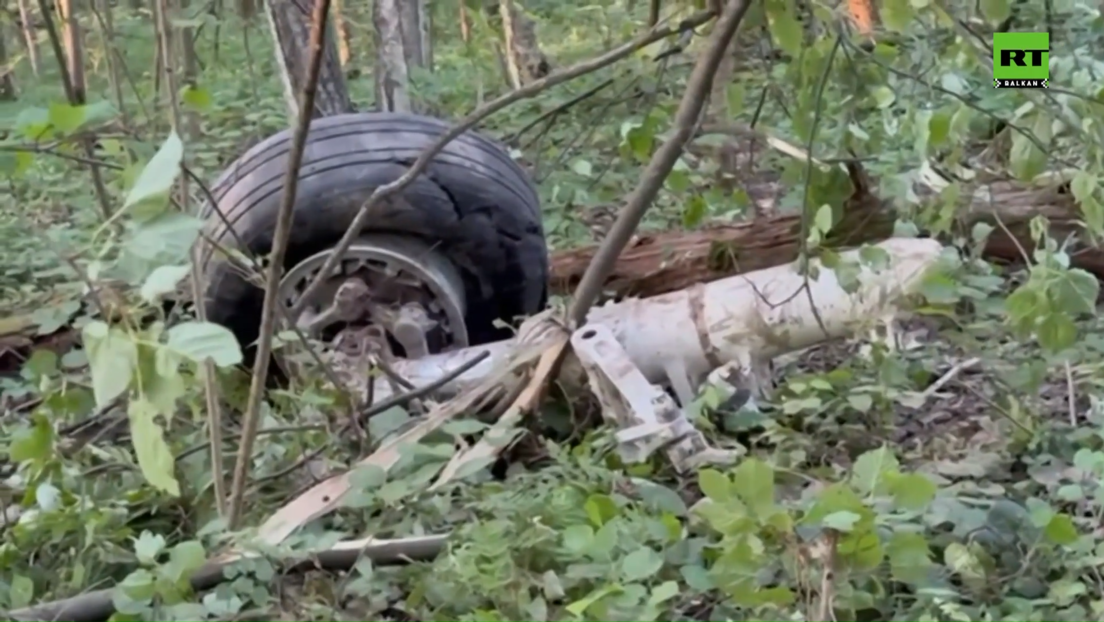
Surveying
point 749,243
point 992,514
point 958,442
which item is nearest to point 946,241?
point 749,243

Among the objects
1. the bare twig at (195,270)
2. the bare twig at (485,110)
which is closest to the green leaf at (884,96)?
the bare twig at (485,110)

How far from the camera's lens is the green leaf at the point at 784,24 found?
2438 millimetres

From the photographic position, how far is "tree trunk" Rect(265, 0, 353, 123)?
4.43 meters

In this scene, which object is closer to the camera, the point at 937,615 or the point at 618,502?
the point at 937,615

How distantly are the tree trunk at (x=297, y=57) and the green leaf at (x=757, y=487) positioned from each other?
102 inches

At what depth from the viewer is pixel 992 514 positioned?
207 centimetres

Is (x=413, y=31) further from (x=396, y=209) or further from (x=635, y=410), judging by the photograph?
(x=635, y=410)

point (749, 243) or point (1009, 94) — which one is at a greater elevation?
point (1009, 94)

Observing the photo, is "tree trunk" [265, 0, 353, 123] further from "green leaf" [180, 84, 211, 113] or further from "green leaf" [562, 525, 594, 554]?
"green leaf" [562, 525, 594, 554]

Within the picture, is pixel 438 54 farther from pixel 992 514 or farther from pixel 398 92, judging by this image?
pixel 992 514

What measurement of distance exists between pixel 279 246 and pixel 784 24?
3.54 ft

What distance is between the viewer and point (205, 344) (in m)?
1.12

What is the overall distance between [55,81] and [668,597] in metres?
10.7

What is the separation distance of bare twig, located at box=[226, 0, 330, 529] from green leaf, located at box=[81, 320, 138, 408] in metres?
0.72
